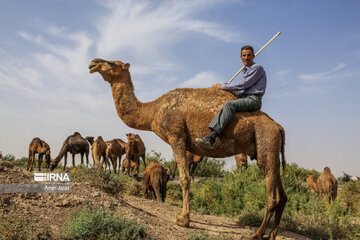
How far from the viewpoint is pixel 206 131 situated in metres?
6.81

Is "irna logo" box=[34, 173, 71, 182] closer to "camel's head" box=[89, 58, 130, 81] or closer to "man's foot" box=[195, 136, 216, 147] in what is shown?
"camel's head" box=[89, 58, 130, 81]

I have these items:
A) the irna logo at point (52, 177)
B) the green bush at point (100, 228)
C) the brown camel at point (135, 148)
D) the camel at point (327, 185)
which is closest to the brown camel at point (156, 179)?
the irna logo at point (52, 177)

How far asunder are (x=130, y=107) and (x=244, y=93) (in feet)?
7.98

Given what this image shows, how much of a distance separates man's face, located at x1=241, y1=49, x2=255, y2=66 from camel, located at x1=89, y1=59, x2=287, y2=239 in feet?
2.40

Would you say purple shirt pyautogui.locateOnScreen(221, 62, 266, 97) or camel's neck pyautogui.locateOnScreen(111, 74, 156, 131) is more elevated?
purple shirt pyautogui.locateOnScreen(221, 62, 266, 97)

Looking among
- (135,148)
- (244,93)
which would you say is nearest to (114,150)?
(135,148)

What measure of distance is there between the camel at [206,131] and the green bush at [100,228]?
1394 mm

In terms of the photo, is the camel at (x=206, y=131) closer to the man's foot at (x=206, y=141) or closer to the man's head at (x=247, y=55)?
the man's foot at (x=206, y=141)

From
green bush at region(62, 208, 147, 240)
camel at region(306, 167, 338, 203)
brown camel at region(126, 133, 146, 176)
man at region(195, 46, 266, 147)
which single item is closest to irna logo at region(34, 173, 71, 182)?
green bush at region(62, 208, 147, 240)

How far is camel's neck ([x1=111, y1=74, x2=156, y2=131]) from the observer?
7387mm

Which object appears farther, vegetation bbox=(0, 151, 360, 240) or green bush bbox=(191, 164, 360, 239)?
green bush bbox=(191, 164, 360, 239)

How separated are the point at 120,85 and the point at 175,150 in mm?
1933

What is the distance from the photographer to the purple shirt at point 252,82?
7.01 meters

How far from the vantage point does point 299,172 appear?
79.1 feet
